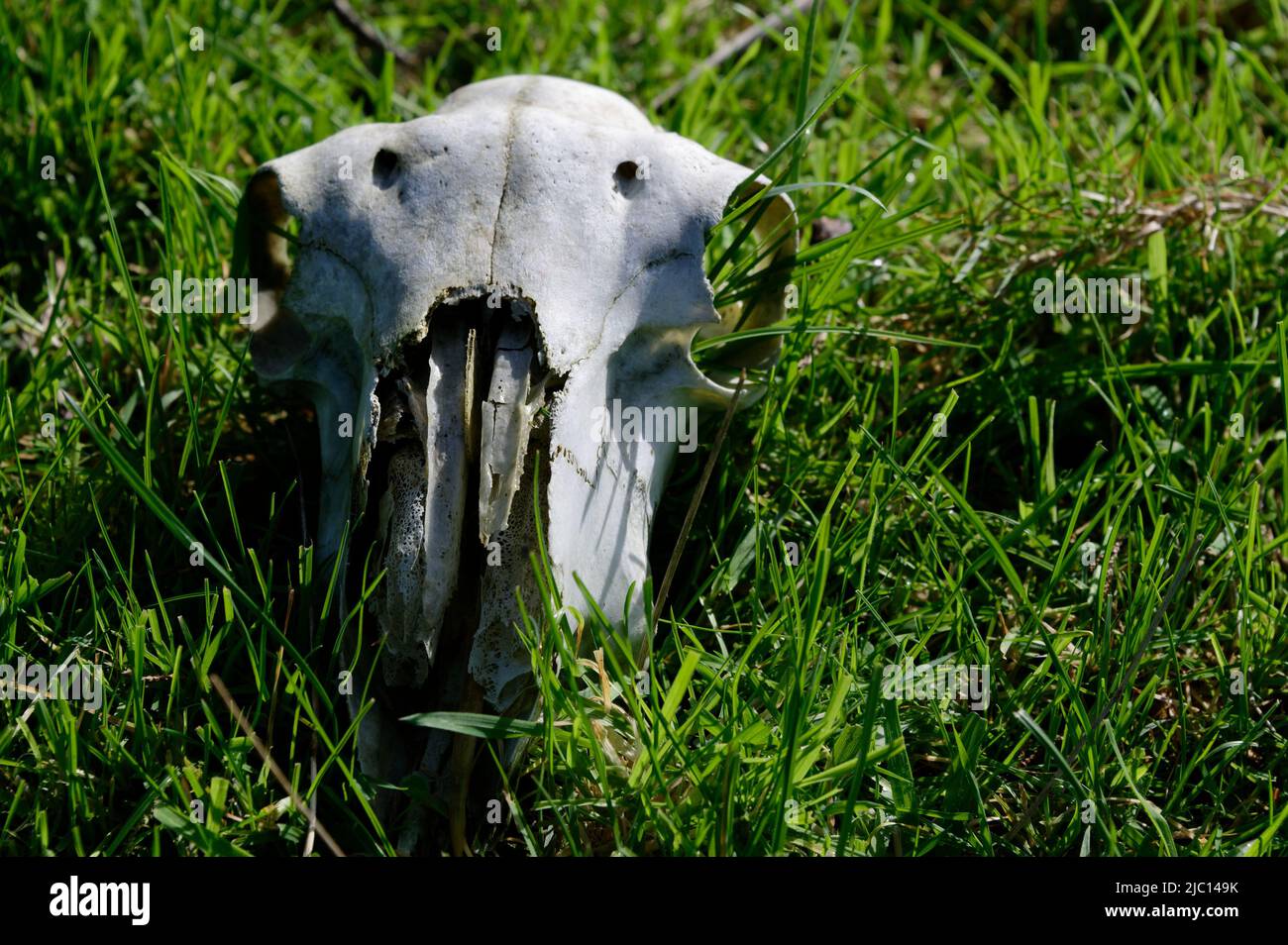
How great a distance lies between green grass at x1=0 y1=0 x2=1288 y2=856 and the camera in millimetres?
2650

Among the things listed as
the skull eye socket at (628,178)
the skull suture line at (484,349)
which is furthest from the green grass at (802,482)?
the skull eye socket at (628,178)

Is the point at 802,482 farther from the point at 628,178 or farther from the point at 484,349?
the point at 484,349

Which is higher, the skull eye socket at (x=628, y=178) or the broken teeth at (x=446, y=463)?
the skull eye socket at (x=628, y=178)

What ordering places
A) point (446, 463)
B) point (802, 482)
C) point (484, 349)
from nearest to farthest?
point (446, 463)
point (484, 349)
point (802, 482)

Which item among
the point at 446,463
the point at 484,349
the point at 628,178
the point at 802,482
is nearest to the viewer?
the point at 446,463

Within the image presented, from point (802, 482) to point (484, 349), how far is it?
1125 millimetres

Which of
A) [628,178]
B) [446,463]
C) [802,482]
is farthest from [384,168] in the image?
[802,482]

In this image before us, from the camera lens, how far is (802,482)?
3531mm

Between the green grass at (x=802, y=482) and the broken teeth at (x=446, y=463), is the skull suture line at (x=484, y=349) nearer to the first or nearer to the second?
the broken teeth at (x=446, y=463)

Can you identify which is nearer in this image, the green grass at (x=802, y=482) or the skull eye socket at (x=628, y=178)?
the green grass at (x=802, y=482)

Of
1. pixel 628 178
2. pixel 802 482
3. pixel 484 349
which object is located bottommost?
pixel 802 482

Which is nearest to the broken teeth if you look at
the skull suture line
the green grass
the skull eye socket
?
the skull suture line

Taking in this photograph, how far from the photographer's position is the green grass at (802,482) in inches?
104

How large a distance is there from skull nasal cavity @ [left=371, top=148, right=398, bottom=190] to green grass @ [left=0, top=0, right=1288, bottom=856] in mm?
592
